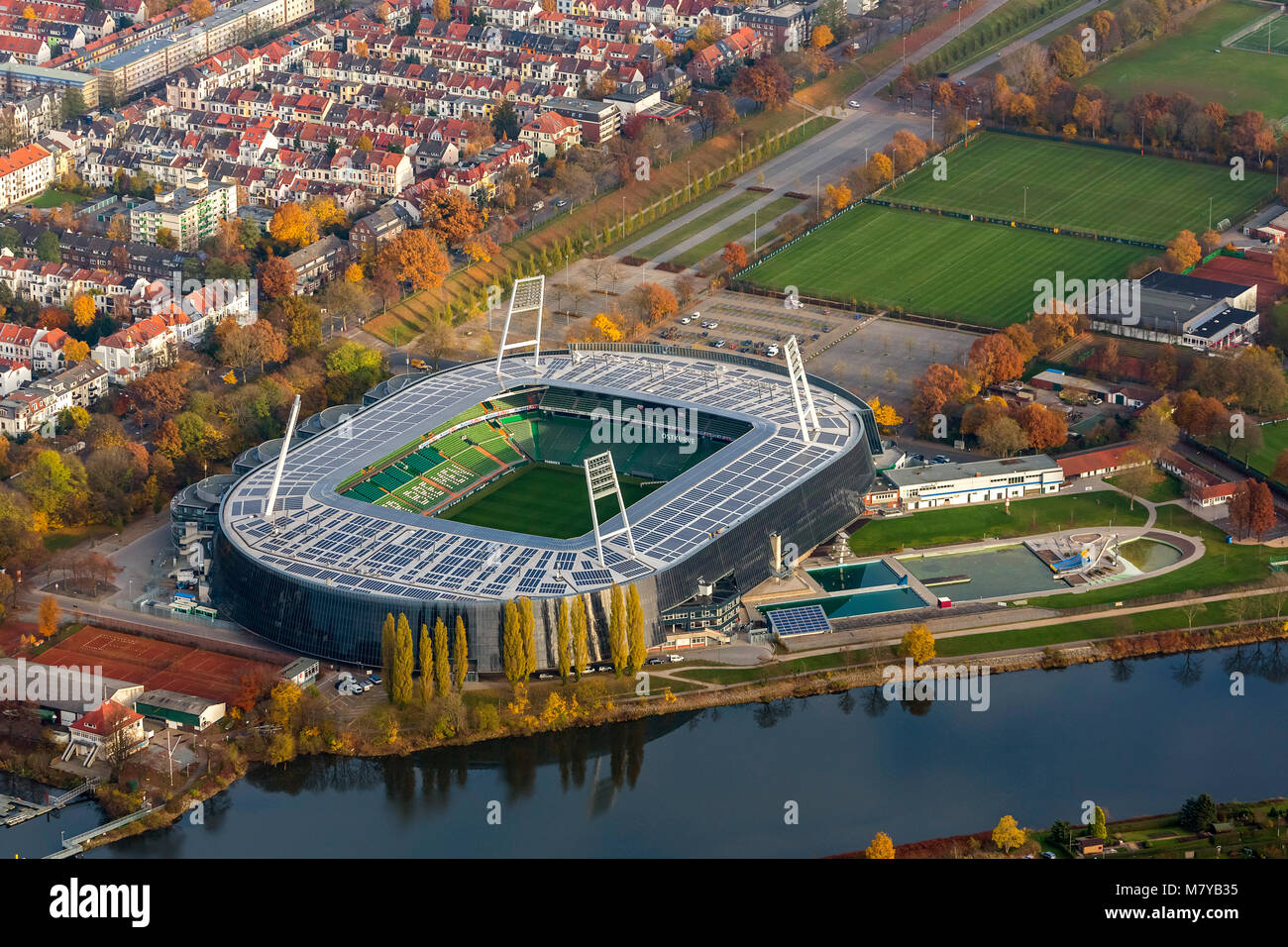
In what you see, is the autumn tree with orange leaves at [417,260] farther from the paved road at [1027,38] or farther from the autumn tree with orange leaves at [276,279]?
the paved road at [1027,38]

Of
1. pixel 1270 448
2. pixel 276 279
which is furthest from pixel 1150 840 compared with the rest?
pixel 276 279

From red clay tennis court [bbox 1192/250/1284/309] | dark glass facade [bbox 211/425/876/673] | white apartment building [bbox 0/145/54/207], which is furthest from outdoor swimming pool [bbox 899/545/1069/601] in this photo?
white apartment building [bbox 0/145/54/207]

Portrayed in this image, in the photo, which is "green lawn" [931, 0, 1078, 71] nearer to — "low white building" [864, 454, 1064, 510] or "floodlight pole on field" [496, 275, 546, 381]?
"floodlight pole on field" [496, 275, 546, 381]

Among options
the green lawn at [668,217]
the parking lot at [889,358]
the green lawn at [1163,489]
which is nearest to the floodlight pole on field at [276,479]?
the parking lot at [889,358]

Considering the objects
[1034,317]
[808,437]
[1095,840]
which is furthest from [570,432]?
[1095,840]

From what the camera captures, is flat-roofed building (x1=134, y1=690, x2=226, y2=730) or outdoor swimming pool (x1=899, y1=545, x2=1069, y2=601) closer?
flat-roofed building (x1=134, y1=690, x2=226, y2=730)

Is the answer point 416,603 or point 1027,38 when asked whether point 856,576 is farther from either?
point 1027,38
